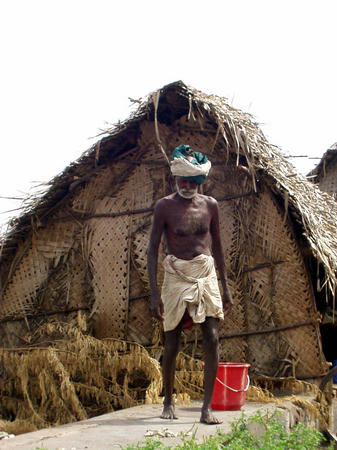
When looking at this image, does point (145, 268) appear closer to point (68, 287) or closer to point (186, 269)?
point (68, 287)

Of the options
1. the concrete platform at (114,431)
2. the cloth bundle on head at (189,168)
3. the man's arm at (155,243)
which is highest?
the cloth bundle on head at (189,168)

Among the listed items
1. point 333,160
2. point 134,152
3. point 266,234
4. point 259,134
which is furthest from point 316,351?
point 333,160

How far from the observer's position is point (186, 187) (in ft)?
14.8

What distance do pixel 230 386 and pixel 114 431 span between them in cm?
121

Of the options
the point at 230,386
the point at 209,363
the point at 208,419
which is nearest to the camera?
the point at 208,419

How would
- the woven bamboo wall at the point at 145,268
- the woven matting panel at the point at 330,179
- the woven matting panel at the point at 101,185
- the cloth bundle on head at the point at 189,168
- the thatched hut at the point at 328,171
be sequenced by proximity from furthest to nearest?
the woven matting panel at the point at 330,179 → the thatched hut at the point at 328,171 → the woven matting panel at the point at 101,185 → the woven bamboo wall at the point at 145,268 → the cloth bundle on head at the point at 189,168

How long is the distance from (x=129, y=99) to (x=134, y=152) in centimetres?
71

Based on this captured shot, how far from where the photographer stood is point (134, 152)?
709cm

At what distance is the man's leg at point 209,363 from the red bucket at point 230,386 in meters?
0.55

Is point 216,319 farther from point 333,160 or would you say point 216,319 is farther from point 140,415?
point 333,160

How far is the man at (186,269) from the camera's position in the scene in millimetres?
4285

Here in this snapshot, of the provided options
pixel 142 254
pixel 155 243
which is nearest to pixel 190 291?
pixel 155 243

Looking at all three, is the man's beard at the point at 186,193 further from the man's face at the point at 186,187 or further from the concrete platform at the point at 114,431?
the concrete platform at the point at 114,431

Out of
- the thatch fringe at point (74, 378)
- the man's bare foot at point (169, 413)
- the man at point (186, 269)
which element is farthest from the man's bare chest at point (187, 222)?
the thatch fringe at point (74, 378)
